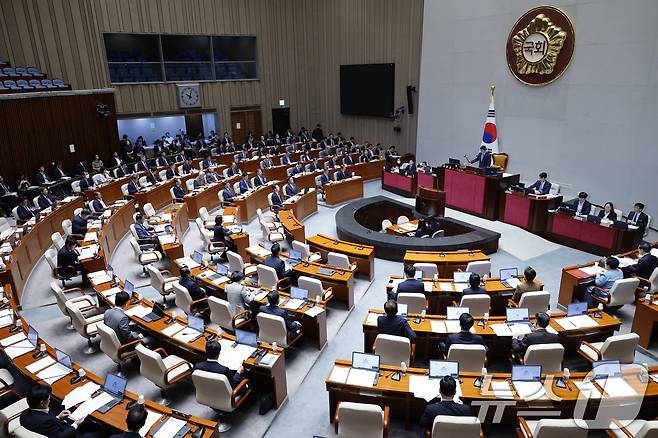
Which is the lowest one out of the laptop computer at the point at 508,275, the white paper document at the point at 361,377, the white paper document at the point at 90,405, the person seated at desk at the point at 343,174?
the white paper document at the point at 90,405

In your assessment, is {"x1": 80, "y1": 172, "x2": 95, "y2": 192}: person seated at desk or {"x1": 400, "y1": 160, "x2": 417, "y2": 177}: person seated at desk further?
{"x1": 400, "y1": 160, "x2": 417, "y2": 177}: person seated at desk

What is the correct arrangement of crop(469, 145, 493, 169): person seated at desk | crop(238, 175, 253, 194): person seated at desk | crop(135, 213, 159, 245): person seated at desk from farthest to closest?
crop(469, 145, 493, 169): person seated at desk, crop(238, 175, 253, 194): person seated at desk, crop(135, 213, 159, 245): person seated at desk

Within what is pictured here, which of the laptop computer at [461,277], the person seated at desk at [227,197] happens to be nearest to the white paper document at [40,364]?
the laptop computer at [461,277]

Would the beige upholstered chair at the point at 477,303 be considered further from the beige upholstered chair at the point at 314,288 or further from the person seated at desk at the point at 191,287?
the person seated at desk at the point at 191,287

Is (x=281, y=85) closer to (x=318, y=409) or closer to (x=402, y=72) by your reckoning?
(x=402, y=72)

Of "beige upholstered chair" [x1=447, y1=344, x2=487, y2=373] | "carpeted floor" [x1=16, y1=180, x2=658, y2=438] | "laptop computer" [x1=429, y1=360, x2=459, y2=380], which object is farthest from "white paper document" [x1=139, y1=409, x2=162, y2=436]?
"beige upholstered chair" [x1=447, y1=344, x2=487, y2=373]

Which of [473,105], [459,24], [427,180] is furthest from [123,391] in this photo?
[459,24]

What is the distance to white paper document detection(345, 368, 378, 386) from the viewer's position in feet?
18.2

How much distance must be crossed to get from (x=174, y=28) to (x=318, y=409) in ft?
69.9

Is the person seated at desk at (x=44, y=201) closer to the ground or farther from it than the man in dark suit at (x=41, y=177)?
closer to the ground

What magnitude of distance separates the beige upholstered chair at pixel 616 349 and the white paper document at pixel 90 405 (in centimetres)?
639

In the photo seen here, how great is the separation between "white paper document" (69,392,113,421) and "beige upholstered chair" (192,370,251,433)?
1022 mm

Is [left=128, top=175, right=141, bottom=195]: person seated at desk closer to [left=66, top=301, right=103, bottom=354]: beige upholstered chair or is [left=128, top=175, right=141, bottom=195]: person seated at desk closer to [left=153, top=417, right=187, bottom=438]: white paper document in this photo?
[left=66, top=301, right=103, bottom=354]: beige upholstered chair

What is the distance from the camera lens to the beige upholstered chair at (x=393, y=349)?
610 centimetres
